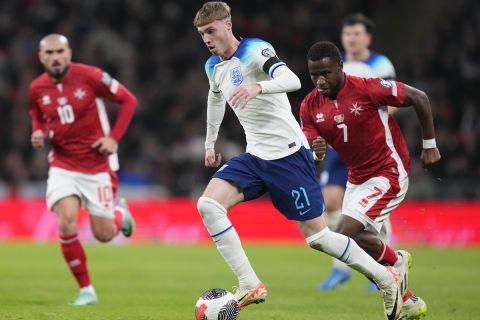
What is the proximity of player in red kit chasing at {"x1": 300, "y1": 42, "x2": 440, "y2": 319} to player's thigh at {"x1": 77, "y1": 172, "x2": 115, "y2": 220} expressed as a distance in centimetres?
265

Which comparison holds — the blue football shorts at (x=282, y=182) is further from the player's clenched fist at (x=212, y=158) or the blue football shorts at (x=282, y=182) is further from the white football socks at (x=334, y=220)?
the white football socks at (x=334, y=220)

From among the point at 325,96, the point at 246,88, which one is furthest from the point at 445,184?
the point at 246,88

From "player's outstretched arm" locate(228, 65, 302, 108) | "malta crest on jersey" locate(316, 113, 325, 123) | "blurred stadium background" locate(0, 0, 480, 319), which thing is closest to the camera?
"player's outstretched arm" locate(228, 65, 302, 108)

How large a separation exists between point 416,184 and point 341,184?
827 centimetres

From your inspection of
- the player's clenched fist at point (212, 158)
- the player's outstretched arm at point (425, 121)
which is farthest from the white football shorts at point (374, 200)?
the player's clenched fist at point (212, 158)

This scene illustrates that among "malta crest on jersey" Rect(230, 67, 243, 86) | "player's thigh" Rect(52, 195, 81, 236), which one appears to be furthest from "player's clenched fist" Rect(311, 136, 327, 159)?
"player's thigh" Rect(52, 195, 81, 236)

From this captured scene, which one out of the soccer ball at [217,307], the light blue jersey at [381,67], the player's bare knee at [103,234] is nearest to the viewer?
the soccer ball at [217,307]

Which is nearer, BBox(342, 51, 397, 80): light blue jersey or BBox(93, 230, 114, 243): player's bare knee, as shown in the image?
BBox(93, 230, 114, 243): player's bare knee

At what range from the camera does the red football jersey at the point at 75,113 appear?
9.47 m

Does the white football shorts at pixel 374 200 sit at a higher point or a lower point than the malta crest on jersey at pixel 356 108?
lower

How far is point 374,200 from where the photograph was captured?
773 cm

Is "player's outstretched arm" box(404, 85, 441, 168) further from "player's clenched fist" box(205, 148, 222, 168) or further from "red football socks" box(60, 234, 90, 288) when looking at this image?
"red football socks" box(60, 234, 90, 288)

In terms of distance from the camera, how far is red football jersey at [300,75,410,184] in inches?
301

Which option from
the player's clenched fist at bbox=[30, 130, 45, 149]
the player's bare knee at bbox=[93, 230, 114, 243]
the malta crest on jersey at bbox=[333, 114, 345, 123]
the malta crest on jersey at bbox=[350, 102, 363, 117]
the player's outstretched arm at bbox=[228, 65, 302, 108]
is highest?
the player's outstretched arm at bbox=[228, 65, 302, 108]
